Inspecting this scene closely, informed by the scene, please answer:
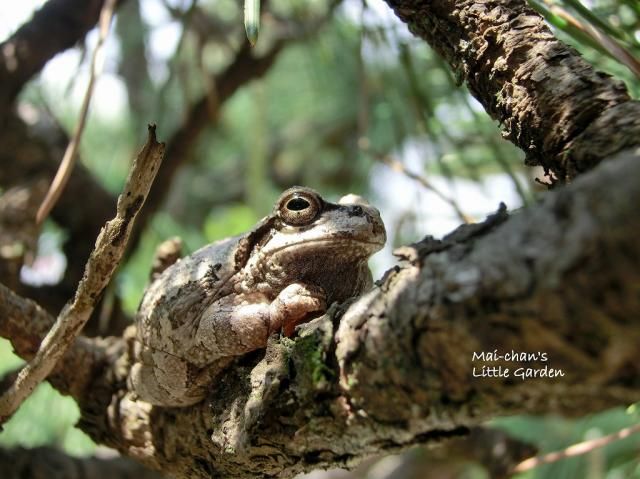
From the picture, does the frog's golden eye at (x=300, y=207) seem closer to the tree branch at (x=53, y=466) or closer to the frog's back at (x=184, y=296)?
the frog's back at (x=184, y=296)

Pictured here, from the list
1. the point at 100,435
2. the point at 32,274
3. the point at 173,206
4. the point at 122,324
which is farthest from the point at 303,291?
the point at 173,206

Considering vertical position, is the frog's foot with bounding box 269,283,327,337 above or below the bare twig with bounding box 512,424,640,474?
above

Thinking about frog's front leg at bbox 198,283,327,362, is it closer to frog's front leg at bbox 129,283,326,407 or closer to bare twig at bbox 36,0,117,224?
frog's front leg at bbox 129,283,326,407

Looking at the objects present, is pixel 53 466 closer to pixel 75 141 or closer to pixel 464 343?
pixel 75 141

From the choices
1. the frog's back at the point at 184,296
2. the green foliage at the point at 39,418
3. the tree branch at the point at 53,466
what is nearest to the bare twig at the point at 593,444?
the frog's back at the point at 184,296

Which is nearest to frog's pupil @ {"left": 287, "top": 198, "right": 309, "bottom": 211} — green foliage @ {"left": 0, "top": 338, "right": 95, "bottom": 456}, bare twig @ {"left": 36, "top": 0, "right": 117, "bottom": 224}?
bare twig @ {"left": 36, "top": 0, "right": 117, "bottom": 224}
